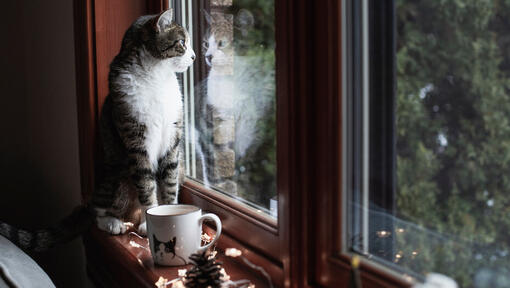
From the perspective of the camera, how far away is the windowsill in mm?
949

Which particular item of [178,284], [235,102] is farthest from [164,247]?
[235,102]

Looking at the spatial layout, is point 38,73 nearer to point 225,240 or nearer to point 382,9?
point 225,240

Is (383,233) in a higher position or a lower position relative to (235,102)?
lower

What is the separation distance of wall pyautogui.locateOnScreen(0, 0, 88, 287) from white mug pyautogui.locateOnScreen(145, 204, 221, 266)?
100 cm

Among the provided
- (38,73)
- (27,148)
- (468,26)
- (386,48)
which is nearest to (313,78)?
(386,48)

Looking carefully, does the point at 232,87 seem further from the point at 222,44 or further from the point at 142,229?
the point at 142,229

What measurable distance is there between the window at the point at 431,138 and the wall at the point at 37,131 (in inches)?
57.8

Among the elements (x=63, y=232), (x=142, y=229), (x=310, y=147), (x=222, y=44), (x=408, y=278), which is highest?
(x=222, y=44)

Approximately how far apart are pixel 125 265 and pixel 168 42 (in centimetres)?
61

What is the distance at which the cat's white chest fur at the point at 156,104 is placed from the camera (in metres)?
1.26

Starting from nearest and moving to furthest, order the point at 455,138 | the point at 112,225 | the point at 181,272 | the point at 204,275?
the point at 455,138 → the point at 204,275 → the point at 181,272 → the point at 112,225

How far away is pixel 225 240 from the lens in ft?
3.49

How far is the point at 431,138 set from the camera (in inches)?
22.9

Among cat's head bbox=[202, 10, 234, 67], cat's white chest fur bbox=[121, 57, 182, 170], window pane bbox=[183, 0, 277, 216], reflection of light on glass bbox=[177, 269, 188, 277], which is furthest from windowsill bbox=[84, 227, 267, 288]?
cat's head bbox=[202, 10, 234, 67]
